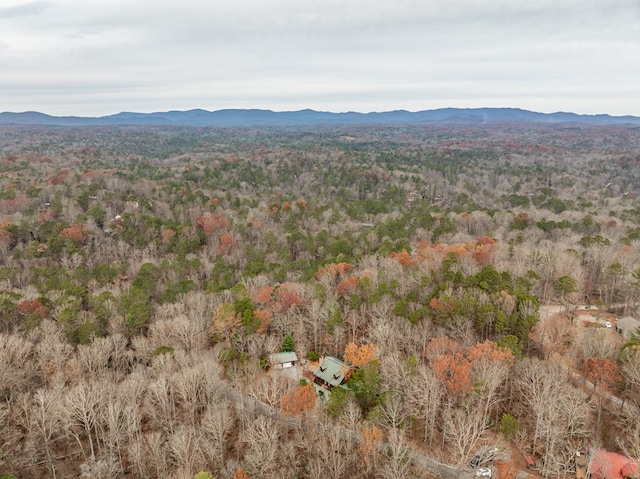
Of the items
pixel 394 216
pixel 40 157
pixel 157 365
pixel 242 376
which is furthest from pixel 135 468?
pixel 40 157

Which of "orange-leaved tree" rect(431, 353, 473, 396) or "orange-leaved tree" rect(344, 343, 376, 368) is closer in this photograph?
"orange-leaved tree" rect(431, 353, 473, 396)

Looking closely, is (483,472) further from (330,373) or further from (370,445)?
(330,373)

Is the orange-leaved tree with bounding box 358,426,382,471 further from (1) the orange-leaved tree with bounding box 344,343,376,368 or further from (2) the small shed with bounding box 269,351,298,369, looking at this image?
(2) the small shed with bounding box 269,351,298,369

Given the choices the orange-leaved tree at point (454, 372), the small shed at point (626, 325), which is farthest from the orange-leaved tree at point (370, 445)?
the small shed at point (626, 325)

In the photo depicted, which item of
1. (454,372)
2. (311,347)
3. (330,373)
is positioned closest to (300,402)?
(330,373)

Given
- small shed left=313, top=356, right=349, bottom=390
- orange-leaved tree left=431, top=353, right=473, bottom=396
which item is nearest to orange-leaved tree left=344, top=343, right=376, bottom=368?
small shed left=313, top=356, right=349, bottom=390

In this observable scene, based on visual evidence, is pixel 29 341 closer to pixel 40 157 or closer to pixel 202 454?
pixel 202 454

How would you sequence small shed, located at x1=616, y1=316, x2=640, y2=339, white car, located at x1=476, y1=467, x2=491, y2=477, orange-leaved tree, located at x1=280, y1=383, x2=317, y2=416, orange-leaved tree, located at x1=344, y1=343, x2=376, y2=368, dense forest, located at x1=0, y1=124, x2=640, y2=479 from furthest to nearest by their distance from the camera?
small shed, located at x1=616, y1=316, x2=640, y2=339, orange-leaved tree, located at x1=344, y1=343, x2=376, y2=368, orange-leaved tree, located at x1=280, y1=383, x2=317, y2=416, dense forest, located at x1=0, y1=124, x2=640, y2=479, white car, located at x1=476, y1=467, x2=491, y2=477
